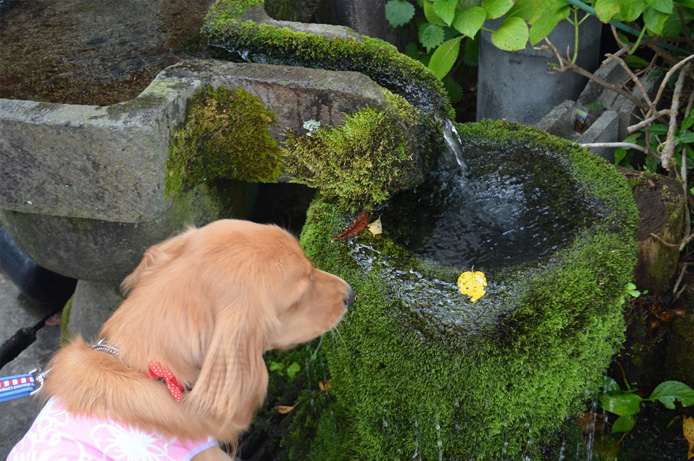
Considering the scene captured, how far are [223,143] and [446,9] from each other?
1853mm

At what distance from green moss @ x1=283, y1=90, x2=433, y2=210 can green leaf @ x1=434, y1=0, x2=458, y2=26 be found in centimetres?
122

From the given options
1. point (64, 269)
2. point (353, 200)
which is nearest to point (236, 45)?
point (353, 200)

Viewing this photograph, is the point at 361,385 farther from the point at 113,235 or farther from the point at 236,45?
the point at 236,45

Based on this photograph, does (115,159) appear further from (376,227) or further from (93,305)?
(93,305)

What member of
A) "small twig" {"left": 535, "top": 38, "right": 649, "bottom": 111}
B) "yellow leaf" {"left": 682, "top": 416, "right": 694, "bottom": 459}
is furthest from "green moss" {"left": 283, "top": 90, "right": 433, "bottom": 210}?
"yellow leaf" {"left": 682, "top": 416, "right": 694, "bottom": 459}

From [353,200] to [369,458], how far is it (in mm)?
1261

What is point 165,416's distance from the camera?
2.23m

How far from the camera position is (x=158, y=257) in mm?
2461

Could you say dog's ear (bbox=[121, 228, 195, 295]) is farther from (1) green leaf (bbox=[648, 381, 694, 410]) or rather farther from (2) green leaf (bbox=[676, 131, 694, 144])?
(2) green leaf (bbox=[676, 131, 694, 144])

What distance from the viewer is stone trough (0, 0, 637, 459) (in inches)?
107

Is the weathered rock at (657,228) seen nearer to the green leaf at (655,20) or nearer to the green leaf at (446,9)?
the green leaf at (655,20)

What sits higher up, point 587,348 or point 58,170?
point 58,170

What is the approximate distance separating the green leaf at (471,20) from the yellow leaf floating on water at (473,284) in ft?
6.52

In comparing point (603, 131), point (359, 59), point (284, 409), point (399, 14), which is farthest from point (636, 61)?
point (284, 409)
